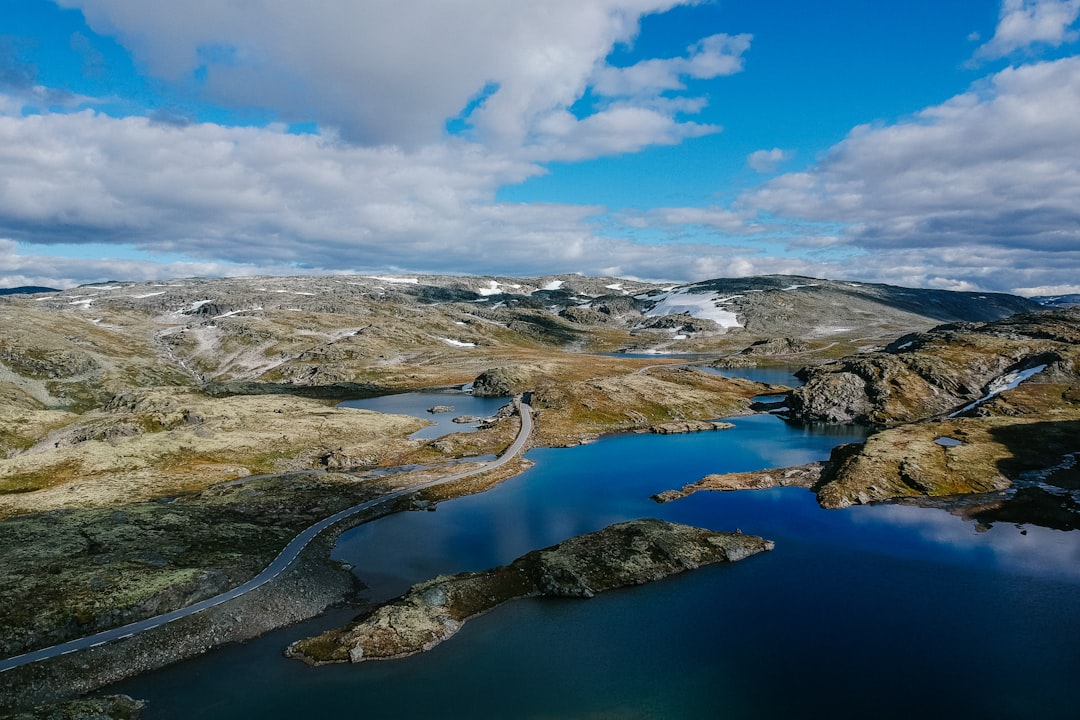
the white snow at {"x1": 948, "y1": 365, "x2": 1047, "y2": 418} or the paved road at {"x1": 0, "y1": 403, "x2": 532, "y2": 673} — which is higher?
the white snow at {"x1": 948, "y1": 365, "x2": 1047, "y2": 418}

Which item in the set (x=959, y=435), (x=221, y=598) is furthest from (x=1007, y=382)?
(x=221, y=598)

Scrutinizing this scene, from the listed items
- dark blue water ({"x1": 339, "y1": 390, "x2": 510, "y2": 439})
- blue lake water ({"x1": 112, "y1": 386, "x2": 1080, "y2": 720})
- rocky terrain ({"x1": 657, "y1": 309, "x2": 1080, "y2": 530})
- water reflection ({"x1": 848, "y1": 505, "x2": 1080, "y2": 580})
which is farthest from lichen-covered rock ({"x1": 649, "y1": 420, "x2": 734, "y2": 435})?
blue lake water ({"x1": 112, "y1": 386, "x2": 1080, "y2": 720})

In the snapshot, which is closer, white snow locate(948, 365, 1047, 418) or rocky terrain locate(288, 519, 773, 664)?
rocky terrain locate(288, 519, 773, 664)

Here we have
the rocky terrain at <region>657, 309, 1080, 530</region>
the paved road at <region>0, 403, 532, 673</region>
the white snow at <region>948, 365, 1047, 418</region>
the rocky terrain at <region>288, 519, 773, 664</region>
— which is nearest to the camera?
the paved road at <region>0, 403, 532, 673</region>

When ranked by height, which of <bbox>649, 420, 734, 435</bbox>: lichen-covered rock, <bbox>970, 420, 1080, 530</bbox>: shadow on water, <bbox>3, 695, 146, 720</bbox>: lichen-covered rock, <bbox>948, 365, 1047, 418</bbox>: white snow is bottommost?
<bbox>3, 695, 146, 720</bbox>: lichen-covered rock

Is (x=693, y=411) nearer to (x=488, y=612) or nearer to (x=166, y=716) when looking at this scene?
(x=488, y=612)

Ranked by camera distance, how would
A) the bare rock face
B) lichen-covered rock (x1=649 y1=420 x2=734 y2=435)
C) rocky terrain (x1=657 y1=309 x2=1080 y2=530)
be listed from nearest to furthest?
rocky terrain (x1=657 y1=309 x2=1080 y2=530) → the bare rock face → lichen-covered rock (x1=649 y1=420 x2=734 y2=435)

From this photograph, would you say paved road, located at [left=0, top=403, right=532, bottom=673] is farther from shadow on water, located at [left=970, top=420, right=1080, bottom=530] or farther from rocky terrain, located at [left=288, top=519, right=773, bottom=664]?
shadow on water, located at [left=970, top=420, right=1080, bottom=530]

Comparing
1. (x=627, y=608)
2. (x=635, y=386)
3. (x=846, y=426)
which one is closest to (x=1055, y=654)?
(x=627, y=608)
